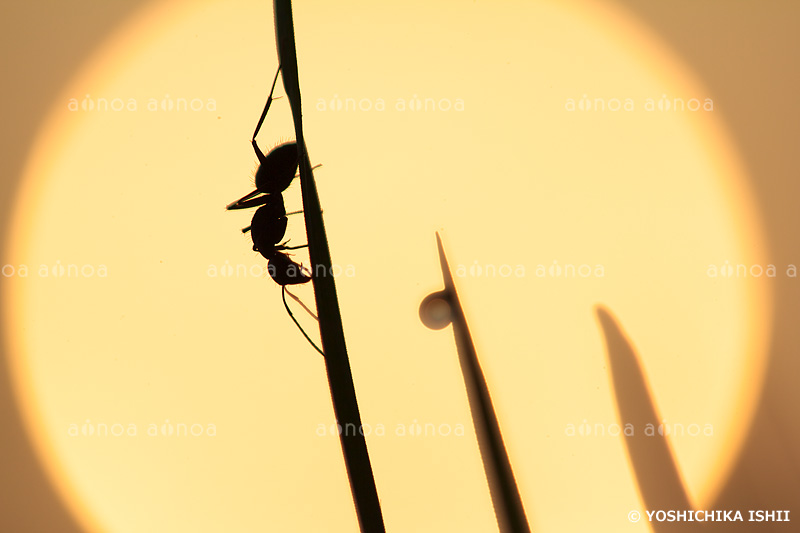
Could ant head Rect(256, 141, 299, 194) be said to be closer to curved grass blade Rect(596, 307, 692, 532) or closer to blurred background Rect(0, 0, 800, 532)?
blurred background Rect(0, 0, 800, 532)

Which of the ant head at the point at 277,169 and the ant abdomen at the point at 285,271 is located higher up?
the ant head at the point at 277,169

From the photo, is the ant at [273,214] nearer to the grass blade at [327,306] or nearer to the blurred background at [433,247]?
the blurred background at [433,247]

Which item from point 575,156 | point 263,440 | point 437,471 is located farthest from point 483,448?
point 575,156

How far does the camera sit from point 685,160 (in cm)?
86

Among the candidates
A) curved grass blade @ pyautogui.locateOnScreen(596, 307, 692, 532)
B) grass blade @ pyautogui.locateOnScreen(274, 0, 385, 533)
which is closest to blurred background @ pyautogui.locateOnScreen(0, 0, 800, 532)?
curved grass blade @ pyautogui.locateOnScreen(596, 307, 692, 532)

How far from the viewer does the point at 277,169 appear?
2.43ft

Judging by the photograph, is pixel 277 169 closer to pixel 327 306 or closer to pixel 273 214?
pixel 273 214

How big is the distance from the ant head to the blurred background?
0.09 meters

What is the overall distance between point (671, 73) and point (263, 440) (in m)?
0.95

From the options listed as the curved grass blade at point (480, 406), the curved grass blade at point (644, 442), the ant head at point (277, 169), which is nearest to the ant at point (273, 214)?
the ant head at point (277, 169)

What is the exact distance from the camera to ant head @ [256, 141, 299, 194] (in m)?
0.73

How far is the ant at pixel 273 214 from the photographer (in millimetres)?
743

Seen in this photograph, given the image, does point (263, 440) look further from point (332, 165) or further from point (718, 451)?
point (718, 451)

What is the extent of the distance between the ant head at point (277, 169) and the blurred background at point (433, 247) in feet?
0.29
